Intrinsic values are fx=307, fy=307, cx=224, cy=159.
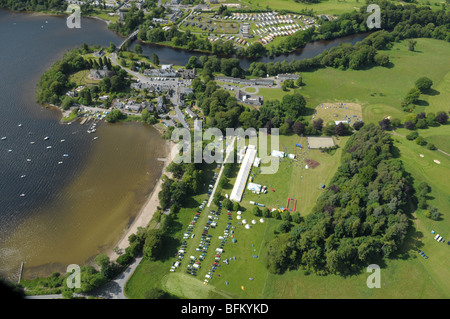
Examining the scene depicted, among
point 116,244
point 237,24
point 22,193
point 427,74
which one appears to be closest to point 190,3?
point 237,24

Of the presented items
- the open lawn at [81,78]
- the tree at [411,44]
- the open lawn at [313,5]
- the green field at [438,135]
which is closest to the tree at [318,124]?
the green field at [438,135]

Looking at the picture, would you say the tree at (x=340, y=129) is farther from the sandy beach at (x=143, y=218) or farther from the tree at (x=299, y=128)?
the sandy beach at (x=143, y=218)

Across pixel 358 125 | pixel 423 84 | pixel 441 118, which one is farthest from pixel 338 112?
pixel 423 84

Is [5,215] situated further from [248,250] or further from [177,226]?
[248,250]

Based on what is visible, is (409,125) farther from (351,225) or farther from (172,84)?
(172,84)

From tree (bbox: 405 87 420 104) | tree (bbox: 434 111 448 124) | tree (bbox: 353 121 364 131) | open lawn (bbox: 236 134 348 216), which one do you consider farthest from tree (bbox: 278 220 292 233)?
tree (bbox: 405 87 420 104)
